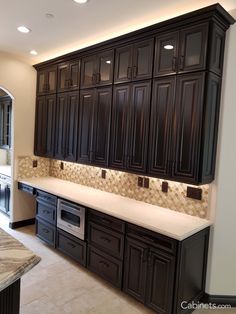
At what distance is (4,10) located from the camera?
2.67 meters

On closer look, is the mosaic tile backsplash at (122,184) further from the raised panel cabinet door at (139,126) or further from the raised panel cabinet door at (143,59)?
the raised panel cabinet door at (143,59)

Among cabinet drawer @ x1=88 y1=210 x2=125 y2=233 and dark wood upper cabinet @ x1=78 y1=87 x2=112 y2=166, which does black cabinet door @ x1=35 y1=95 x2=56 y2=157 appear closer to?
dark wood upper cabinet @ x1=78 y1=87 x2=112 y2=166

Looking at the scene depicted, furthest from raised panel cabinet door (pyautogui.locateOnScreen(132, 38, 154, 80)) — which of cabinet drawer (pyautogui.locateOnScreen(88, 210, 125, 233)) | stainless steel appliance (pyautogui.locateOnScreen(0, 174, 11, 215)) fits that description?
stainless steel appliance (pyautogui.locateOnScreen(0, 174, 11, 215))

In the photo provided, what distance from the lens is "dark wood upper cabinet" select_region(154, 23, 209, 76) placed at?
234 centimetres

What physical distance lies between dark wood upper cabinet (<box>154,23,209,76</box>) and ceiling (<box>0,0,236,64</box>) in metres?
0.27

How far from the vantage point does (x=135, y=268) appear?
2604 millimetres

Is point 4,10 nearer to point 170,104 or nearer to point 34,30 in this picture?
point 34,30

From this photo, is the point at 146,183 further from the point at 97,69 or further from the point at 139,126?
the point at 97,69

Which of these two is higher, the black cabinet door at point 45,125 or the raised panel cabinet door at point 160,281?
the black cabinet door at point 45,125

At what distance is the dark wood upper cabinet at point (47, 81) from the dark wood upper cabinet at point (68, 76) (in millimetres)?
146

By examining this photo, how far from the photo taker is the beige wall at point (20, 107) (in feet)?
13.8

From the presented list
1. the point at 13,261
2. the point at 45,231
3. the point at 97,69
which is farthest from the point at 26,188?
the point at 13,261

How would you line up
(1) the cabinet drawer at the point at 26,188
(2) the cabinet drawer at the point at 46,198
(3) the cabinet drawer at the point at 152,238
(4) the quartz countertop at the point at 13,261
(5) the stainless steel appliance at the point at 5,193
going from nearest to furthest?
(4) the quartz countertop at the point at 13,261 → (3) the cabinet drawer at the point at 152,238 → (2) the cabinet drawer at the point at 46,198 → (1) the cabinet drawer at the point at 26,188 → (5) the stainless steel appliance at the point at 5,193

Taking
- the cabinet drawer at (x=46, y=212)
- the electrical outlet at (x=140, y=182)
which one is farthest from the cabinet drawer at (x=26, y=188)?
the electrical outlet at (x=140, y=182)
